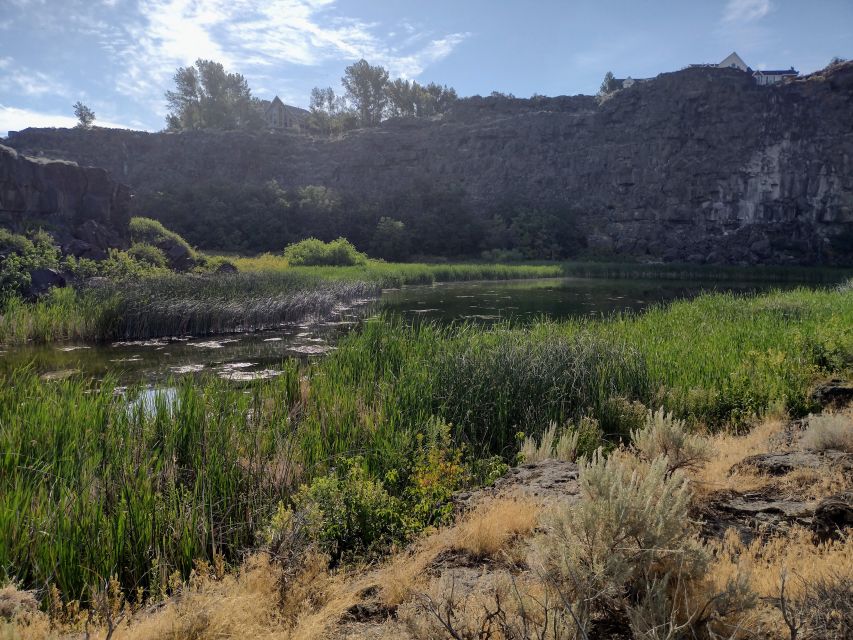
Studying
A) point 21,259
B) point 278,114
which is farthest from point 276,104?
point 21,259

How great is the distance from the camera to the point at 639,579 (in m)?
3.45

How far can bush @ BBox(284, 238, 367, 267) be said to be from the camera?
4238 centimetres

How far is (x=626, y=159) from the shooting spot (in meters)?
68.9

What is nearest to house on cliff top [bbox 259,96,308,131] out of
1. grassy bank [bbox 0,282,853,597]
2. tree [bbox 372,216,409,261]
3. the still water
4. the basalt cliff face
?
the basalt cliff face

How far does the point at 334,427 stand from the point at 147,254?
27.3m

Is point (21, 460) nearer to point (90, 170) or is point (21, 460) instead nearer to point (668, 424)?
point (668, 424)

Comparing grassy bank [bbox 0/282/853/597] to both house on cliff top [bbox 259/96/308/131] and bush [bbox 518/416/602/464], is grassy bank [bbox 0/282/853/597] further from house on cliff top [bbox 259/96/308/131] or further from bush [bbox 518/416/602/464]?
house on cliff top [bbox 259/96/308/131]

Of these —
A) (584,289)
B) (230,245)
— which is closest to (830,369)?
(584,289)

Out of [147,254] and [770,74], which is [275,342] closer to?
[147,254]

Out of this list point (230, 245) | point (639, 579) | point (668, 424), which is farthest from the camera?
point (230, 245)

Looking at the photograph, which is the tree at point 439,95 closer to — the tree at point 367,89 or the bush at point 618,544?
the tree at point 367,89

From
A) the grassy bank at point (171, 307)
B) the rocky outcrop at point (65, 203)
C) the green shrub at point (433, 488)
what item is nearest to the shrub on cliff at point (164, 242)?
the rocky outcrop at point (65, 203)

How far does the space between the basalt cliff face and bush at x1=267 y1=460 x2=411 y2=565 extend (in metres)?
60.9

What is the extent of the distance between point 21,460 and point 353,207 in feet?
194
